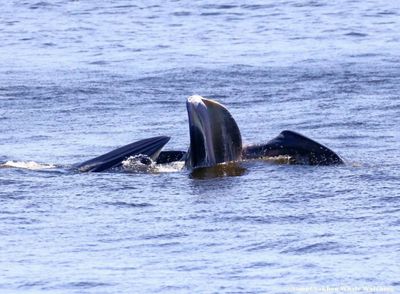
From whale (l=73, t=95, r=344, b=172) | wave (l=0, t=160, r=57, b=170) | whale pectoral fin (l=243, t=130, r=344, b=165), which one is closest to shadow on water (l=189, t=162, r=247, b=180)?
whale (l=73, t=95, r=344, b=172)

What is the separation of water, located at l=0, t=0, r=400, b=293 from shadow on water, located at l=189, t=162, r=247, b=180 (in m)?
0.10

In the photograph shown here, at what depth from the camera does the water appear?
11.8 m

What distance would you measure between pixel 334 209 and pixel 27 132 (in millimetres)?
6728

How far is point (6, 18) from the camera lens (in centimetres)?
3544

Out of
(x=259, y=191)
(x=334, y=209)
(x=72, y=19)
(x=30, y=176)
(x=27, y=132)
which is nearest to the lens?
(x=334, y=209)

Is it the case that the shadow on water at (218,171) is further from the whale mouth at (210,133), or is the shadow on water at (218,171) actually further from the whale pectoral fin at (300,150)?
the whale pectoral fin at (300,150)

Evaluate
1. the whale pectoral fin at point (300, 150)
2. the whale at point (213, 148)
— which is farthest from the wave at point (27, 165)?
the whale pectoral fin at point (300, 150)

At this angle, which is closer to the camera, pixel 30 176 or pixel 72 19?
pixel 30 176

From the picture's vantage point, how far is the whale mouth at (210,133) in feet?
51.0

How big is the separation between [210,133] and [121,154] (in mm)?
1367

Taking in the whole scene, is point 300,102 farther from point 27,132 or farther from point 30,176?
point 30,176

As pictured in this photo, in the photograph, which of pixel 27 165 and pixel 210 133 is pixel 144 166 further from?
pixel 27 165

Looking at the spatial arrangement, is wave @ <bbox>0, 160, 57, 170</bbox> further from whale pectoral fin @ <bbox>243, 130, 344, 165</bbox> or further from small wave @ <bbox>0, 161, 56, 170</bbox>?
whale pectoral fin @ <bbox>243, 130, 344, 165</bbox>

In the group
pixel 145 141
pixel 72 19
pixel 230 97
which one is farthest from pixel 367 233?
pixel 72 19
